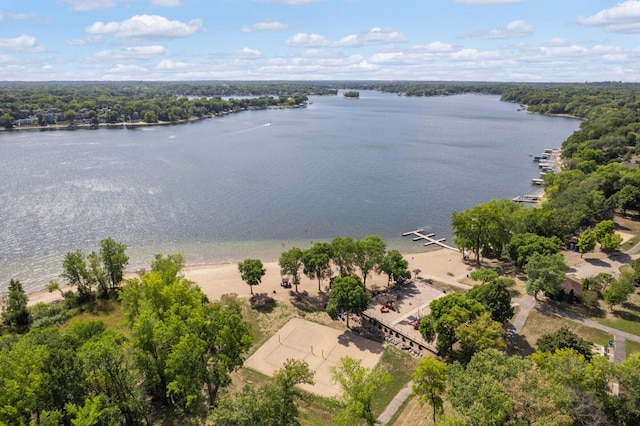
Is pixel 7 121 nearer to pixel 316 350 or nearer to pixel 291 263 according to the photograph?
pixel 291 263

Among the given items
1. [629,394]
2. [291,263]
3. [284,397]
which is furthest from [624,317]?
[284,397]

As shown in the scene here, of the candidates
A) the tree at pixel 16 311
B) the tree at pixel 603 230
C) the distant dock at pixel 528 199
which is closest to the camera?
the tree at pixel 16 311

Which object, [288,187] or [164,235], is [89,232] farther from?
[288,187]

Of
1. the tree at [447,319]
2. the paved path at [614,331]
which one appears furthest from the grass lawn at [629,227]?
the tree at [447,319]

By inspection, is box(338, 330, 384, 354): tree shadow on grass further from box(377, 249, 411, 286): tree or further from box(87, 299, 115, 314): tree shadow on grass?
box(87, 299, 115, 314): tree shadow on grass

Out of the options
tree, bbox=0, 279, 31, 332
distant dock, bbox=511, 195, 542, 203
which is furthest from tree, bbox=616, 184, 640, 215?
tree, bbox=0, 279, 31, 332

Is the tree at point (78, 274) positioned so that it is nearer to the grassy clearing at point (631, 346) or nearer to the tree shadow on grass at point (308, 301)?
the tree shadow on grass at point (308, 301)
